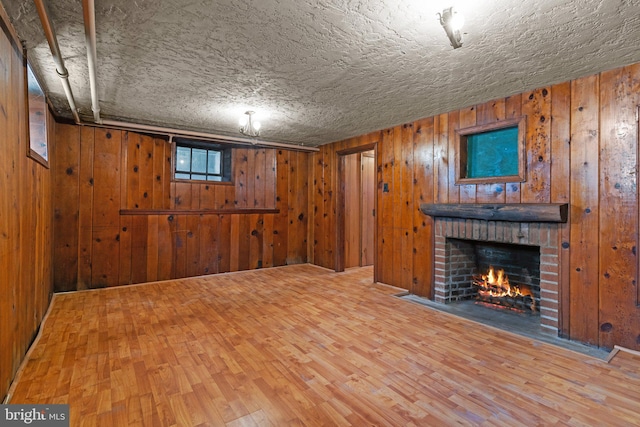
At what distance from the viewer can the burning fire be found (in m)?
3.28

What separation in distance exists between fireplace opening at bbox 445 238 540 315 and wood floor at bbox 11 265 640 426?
0.70 m

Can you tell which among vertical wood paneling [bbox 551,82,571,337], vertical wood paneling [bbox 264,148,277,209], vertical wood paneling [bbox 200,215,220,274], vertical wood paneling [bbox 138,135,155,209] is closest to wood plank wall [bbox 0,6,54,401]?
vertical wood paneling [bbox 138,135,155,209]

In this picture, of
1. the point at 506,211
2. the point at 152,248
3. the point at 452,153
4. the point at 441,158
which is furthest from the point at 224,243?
the point at 506,211

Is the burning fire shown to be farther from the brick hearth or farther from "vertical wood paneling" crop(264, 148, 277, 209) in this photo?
"vertical wood paneling" crop(264, 148, 277, 209)

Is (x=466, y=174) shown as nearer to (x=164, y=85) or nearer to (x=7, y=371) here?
(x=164, y=85)

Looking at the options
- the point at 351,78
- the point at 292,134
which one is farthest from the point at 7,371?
the point at 292,134

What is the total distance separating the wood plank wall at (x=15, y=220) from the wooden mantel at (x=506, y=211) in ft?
11.8

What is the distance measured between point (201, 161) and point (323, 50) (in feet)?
11.7

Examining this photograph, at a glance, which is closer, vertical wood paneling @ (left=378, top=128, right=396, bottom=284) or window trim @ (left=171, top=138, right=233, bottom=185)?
vertical wood paneling @ (left=378, top=128, right=396, bottom=284)

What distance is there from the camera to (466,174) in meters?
3.45

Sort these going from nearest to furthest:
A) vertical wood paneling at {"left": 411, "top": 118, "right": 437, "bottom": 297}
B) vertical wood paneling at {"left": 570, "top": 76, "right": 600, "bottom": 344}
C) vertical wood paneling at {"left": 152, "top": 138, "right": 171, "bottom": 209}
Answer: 1. vertical wood paneling at {"left": 570, "top": 76, "right": 600, "bottom": 344}
2. vertical wood paneling at {"left": 411, "top": 118, "right": 437, "bottom": 297}
3. vertical wood paneling at {"left": 152, "top": 138, "right": 171, "bottom": 209}

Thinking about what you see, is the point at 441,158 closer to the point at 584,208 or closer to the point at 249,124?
the point at 584,208

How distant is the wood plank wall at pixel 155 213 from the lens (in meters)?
3.98

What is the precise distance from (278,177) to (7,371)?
4.38 m
